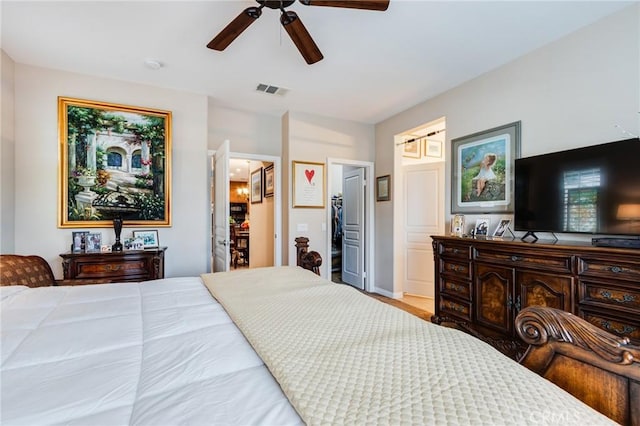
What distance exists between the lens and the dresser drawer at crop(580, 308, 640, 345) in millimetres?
1687

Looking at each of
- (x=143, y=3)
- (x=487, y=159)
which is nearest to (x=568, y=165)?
(x=487, y=159)

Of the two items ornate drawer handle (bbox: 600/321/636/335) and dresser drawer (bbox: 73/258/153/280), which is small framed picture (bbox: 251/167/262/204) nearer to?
dresser drawer (bbox: 73/258/153/280)

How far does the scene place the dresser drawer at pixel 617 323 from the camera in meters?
1.69

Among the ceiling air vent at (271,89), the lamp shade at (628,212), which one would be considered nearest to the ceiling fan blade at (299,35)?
the ceiling air vent at (271,89)

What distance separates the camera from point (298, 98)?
12.2ft

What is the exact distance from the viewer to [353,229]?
5.09 metres

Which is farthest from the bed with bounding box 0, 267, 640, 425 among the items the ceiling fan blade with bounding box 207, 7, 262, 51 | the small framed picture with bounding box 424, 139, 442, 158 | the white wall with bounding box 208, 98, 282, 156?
the small framed picture with bounding box 424, 139, 442, 158

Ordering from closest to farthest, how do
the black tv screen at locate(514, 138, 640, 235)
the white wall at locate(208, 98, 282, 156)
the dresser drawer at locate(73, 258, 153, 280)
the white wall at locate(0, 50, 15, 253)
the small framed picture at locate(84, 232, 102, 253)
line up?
the black tv screen at locate(514, 138, 640, 235), the white wall at locate(0, 50, 15, 253), the dresser drawer at locate(73, 258, 153, 280), the small framed picture at locate(84, 232, 102, 253), the white wall at locate(208, 98, 282, 156)

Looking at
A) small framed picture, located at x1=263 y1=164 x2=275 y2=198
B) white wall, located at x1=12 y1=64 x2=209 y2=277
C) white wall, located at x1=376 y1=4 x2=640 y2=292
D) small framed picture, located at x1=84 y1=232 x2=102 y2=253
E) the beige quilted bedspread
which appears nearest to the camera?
the beige quilted bedspread

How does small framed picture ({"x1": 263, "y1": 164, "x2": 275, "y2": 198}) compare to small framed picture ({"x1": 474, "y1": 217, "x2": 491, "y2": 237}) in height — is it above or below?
above

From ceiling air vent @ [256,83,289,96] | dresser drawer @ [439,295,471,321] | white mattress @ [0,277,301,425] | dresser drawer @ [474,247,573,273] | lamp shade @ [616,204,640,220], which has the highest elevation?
ceiling air vent @ [256,83,289,96]

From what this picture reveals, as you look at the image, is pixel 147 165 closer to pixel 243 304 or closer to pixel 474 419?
pixel 243 304

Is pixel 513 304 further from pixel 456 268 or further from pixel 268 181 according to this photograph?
pixel 268 181

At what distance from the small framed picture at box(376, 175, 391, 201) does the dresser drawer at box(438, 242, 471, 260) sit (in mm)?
1561
